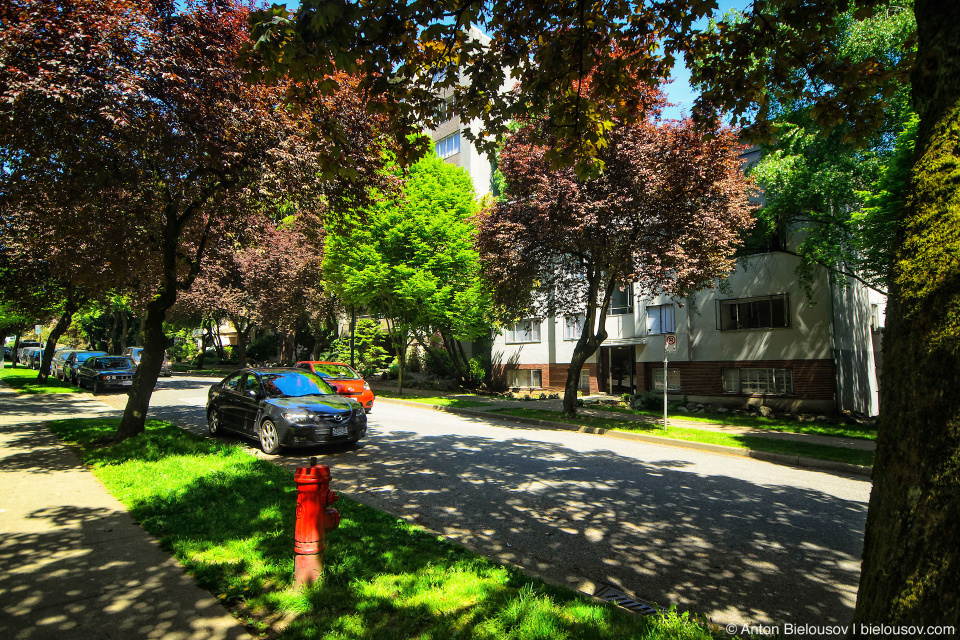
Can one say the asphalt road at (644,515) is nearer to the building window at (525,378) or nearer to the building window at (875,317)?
the building window at (875,317)

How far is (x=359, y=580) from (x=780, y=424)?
16.4 meters

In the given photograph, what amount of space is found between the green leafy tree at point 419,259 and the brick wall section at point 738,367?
8408 millimetres

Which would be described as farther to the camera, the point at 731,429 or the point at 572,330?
the point at 572,330

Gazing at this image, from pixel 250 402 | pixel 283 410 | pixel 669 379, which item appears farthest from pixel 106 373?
pixel 669 379

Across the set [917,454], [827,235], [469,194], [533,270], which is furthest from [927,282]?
[469,194]

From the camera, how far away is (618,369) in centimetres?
2648

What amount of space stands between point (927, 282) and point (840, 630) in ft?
8.95

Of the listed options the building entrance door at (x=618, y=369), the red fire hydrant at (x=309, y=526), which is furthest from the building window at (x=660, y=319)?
the red fire hydrant at (x=309, y=526)

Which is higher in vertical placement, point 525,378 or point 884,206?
point 884,206

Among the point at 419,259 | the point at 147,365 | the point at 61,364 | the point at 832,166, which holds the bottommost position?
the point at 61,364

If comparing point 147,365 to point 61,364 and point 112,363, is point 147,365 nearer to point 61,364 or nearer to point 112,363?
point 112,363

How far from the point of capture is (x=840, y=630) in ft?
11.7

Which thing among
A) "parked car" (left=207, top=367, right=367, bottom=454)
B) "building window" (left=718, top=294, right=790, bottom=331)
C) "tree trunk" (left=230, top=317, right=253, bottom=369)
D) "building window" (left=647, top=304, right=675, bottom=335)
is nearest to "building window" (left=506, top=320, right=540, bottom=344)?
"building window" (left=647, top=304, right=675, bottom=335)

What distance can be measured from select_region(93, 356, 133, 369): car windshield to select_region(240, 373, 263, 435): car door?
15565 millimetres
